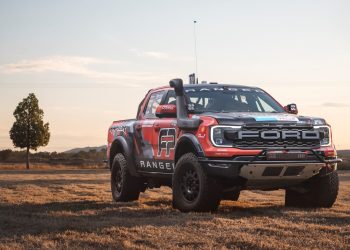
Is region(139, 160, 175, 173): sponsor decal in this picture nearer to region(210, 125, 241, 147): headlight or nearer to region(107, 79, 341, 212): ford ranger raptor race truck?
region(107, 79, 341, 212): ford ranger raptor race truck

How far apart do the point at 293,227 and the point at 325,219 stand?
1.11 metres

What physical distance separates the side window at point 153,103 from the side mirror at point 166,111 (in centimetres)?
112

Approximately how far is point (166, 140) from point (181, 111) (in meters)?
0.65

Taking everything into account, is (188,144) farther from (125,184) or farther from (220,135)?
(125,184)

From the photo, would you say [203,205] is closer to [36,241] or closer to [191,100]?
[191,100]

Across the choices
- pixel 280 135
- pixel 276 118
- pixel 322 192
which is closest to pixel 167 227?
pixel 280 135

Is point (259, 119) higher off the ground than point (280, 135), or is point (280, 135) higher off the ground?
point (259, 119)

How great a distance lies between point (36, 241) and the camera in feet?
22.1

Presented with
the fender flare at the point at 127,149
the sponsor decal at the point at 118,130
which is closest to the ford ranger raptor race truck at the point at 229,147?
the fender flare at the point at 127,149

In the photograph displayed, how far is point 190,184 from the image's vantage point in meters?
9.49

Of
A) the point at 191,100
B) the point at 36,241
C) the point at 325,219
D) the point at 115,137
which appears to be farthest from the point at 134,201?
the point at 36,241

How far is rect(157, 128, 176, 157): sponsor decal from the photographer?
1004 centimetres

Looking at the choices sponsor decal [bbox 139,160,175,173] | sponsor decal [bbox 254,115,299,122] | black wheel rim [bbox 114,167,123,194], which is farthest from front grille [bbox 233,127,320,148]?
black wheel rim [bbox 114,167,123,194]

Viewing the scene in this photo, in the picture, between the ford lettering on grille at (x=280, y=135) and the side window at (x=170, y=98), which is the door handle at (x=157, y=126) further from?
the ford lettering on grille at (x=280, y=135)
